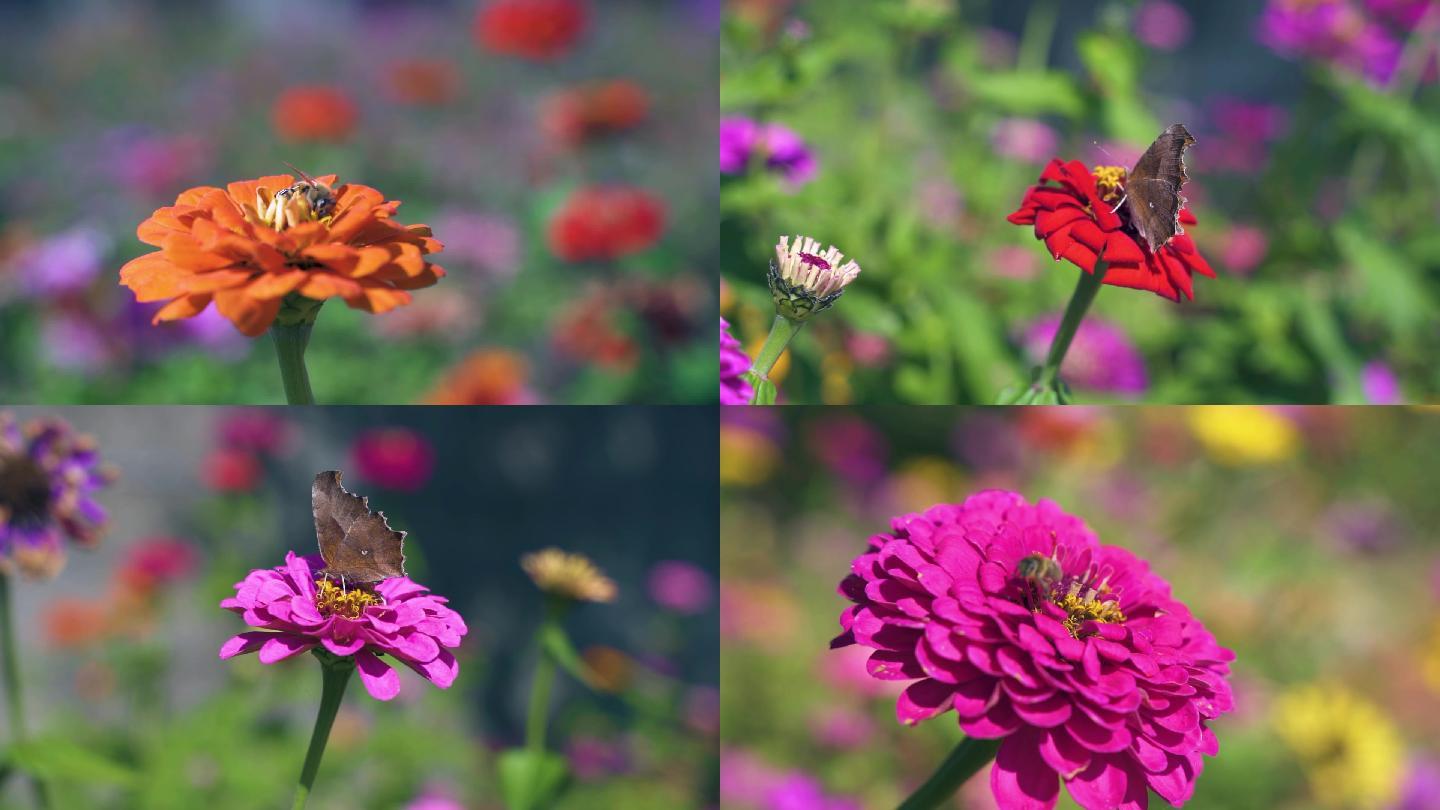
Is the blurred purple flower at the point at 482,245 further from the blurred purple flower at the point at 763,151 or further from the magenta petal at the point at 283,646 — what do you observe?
the magenta petal at the point at 283,646

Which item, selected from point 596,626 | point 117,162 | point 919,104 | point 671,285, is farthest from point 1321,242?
point 117,162

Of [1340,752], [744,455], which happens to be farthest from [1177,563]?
[744,455]

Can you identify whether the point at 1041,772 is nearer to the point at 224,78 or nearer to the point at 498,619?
the point at 498,619

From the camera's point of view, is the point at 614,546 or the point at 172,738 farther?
the point at 614,546

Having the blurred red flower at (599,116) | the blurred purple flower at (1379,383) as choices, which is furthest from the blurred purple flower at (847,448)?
the blurred purple flower at (1379,383)

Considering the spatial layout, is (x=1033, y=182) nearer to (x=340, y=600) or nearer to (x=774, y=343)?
(x=774, y=343)

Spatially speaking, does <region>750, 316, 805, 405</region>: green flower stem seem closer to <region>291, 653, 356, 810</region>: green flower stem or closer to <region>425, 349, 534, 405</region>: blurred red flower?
<region>291, 653, 356, 810</region>: green flower stem
